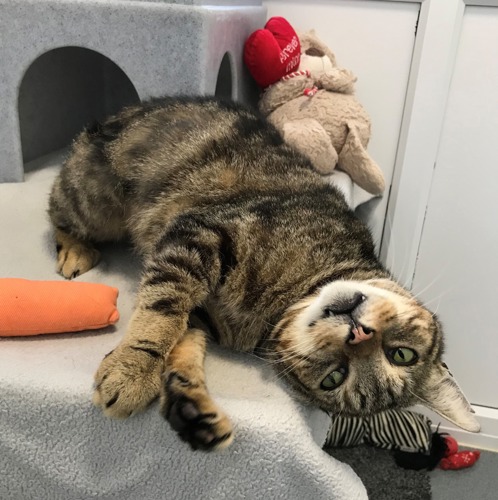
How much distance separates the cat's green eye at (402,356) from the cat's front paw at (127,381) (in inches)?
17.2

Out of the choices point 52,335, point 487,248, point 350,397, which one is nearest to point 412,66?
point 487,248

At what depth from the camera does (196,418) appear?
30.1 inches

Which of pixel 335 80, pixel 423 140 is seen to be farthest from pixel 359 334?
pixel 423 140

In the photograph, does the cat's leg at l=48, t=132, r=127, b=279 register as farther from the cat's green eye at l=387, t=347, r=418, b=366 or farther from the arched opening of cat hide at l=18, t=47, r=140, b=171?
the cat's green eye at l=387, t=347, r=418, b=366

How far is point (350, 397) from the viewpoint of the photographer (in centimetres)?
96

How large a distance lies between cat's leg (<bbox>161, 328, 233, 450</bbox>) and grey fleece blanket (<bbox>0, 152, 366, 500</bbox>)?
0.08ft

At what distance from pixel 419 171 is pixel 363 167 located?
37cm

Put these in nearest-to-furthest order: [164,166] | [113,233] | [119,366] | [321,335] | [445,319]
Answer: [119,366] < [321,335] < [164,166] < [113,233] < [445,319]

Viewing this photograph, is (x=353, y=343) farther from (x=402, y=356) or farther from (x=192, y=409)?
(x=192, y=409)

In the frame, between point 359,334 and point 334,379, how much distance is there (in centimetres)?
11

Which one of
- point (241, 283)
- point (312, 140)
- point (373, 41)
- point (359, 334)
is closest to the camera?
point (359, 334)

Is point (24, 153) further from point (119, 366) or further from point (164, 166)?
point (119, 366)

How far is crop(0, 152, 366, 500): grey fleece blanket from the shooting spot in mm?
787

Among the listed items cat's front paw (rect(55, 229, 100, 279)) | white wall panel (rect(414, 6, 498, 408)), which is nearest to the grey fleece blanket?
cat's front paw (rect(55, 229, 100, 279))
